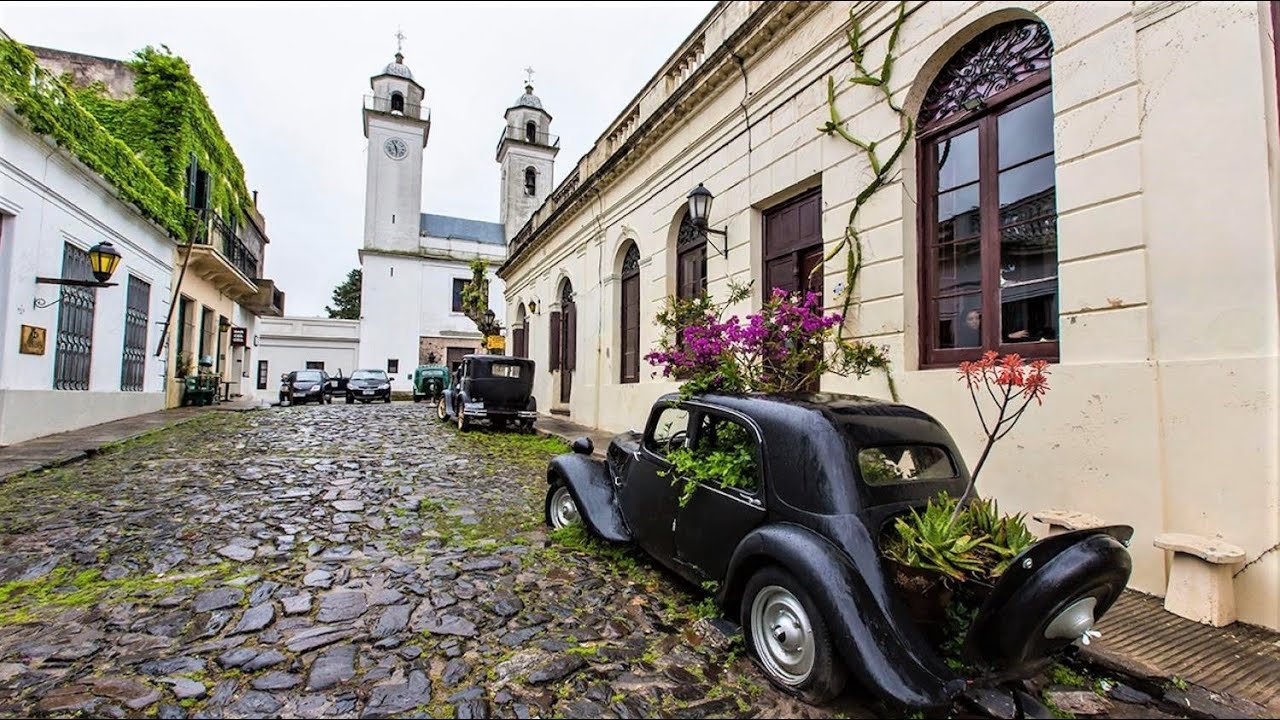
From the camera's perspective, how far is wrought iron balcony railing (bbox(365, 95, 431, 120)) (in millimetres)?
34531

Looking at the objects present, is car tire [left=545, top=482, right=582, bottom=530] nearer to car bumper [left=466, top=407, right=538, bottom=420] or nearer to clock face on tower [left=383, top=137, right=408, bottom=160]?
car bumper [left=466, top=407, right=538, bottom=420]

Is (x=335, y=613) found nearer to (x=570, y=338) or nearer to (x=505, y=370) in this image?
(x=505, y=370)

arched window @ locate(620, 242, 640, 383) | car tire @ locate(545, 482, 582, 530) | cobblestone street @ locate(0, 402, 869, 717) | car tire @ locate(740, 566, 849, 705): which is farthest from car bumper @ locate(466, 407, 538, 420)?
car tire @ locate(740, 566, 849, 705)

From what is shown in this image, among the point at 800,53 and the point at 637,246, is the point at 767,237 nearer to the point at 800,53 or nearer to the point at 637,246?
the point at 800,53

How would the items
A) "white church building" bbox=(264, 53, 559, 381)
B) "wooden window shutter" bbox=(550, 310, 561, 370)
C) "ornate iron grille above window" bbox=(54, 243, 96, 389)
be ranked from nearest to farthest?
"ornate iron grille above window" bbox=(54, 243, 96, 389) → "wooden window shutter" bbox=(550, 310, 561, 370) → "white church building" bbox=(264, 53, 559, 381)

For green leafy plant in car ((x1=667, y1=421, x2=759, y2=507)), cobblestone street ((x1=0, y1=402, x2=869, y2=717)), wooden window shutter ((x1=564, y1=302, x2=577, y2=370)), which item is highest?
wooden window shutter ((x1=564, y1=302, x2=577, y2=370))

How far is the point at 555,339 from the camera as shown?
608 inches

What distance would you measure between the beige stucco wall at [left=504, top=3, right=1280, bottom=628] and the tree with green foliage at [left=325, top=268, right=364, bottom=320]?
55666 millimetres

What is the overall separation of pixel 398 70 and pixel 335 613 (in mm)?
39653

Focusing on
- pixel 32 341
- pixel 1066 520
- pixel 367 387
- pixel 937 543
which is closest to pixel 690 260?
pixel 1066 520

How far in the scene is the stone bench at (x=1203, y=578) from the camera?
3.01 m

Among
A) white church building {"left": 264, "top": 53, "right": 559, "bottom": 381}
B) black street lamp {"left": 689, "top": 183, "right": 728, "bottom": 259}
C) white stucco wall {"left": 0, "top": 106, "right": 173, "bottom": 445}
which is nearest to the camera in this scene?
black street lamp {"left": 689, "top": 183, "right": 728, "bottom": 259}

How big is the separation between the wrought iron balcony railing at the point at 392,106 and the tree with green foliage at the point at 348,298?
2268cm

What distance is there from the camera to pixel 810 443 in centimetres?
282
